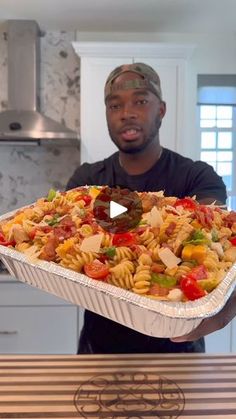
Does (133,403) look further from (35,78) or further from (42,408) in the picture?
(35,78)

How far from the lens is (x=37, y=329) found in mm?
2250

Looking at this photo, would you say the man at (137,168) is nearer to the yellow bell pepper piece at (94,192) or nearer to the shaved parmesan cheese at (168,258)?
the yellow bell pepper piece at (94,192)

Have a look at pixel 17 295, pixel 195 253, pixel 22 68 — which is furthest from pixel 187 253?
pixel 22 68

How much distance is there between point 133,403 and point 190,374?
5.1 inches

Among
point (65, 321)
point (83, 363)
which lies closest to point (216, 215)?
point (83, 363)

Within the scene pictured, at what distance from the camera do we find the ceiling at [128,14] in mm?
2244

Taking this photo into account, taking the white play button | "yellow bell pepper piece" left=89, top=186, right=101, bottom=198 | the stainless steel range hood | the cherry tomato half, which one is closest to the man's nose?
"yellow bell pepper piece" left=89, top=186, right=101, bottom=198

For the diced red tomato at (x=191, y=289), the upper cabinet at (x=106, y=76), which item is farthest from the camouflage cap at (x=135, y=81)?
the upper cabinet at (x=106, y=76)

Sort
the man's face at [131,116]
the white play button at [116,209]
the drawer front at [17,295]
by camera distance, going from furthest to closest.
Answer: the drawer front at [17,295] < the man's face at [131,116] < the white play button at [116,209]

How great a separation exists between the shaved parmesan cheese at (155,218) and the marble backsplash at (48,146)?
79.7 inches

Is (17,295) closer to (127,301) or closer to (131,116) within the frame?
(131,116)

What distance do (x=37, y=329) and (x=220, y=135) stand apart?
1.59 m

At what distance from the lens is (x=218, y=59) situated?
2787mm

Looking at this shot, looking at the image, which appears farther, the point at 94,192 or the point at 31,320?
the point at 31,320
